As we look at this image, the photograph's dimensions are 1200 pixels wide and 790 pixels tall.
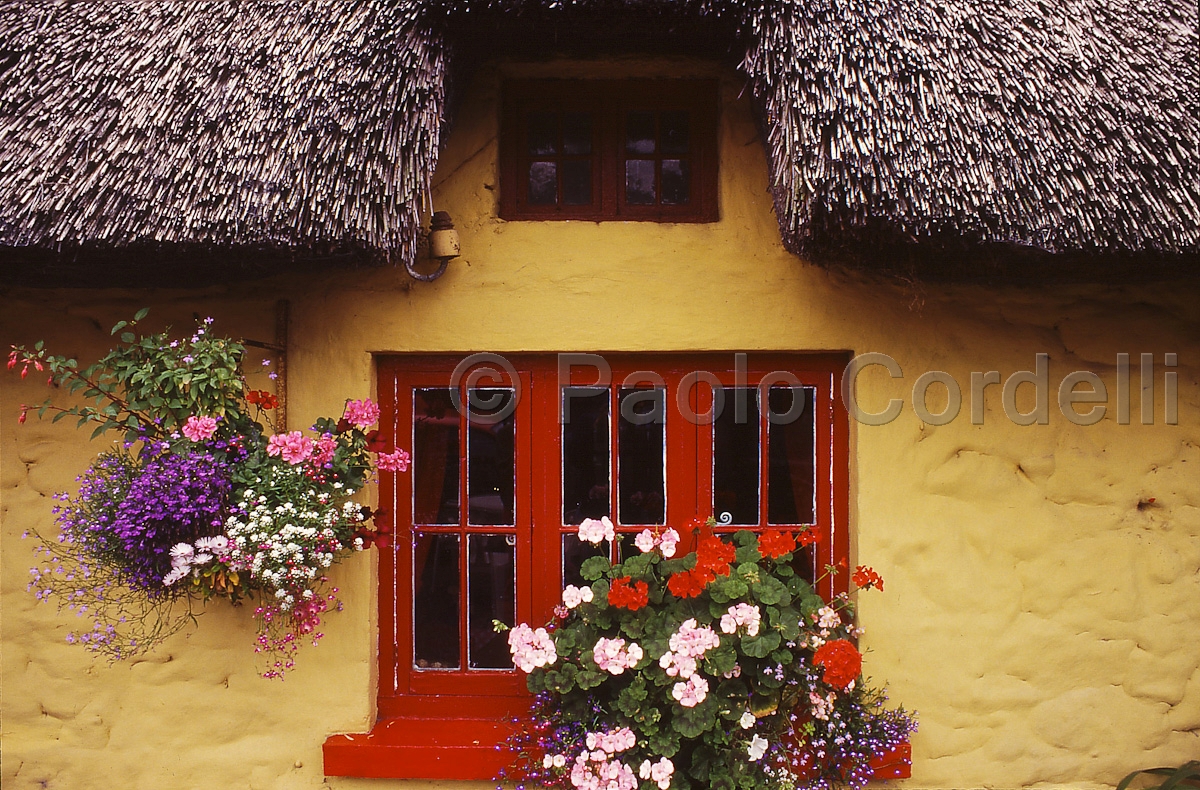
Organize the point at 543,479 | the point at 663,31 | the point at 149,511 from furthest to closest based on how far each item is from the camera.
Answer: the point at 543,479 < the point at 663,31 < the point at 149,511

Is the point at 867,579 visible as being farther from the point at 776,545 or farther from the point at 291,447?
the point at 291,447

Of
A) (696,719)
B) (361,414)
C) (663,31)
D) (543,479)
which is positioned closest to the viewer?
(696,719)

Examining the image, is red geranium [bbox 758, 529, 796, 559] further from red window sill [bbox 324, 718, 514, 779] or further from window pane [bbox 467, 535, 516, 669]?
red window sill [bbox 324, 718, 514, 779]

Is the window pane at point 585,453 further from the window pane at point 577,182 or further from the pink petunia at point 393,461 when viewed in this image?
the window pane at point 577,182

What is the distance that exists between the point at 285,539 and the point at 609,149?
1680 millimetres

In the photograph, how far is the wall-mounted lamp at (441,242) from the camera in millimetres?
2373

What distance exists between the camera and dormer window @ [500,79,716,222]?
8.48 ft

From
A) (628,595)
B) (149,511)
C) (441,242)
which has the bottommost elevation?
(628,595)

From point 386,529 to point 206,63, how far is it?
1560 mm

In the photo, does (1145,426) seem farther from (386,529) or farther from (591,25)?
(386,529)

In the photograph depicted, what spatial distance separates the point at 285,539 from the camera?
81.7 inches

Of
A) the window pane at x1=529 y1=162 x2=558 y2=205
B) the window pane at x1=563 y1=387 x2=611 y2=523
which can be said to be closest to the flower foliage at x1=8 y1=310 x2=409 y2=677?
the window pane at x1=563 y1=387 x2=611 y2=523

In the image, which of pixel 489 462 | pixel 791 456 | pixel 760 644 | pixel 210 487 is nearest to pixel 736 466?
pixel 791 456

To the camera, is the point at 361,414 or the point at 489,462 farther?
the point at 489,462
